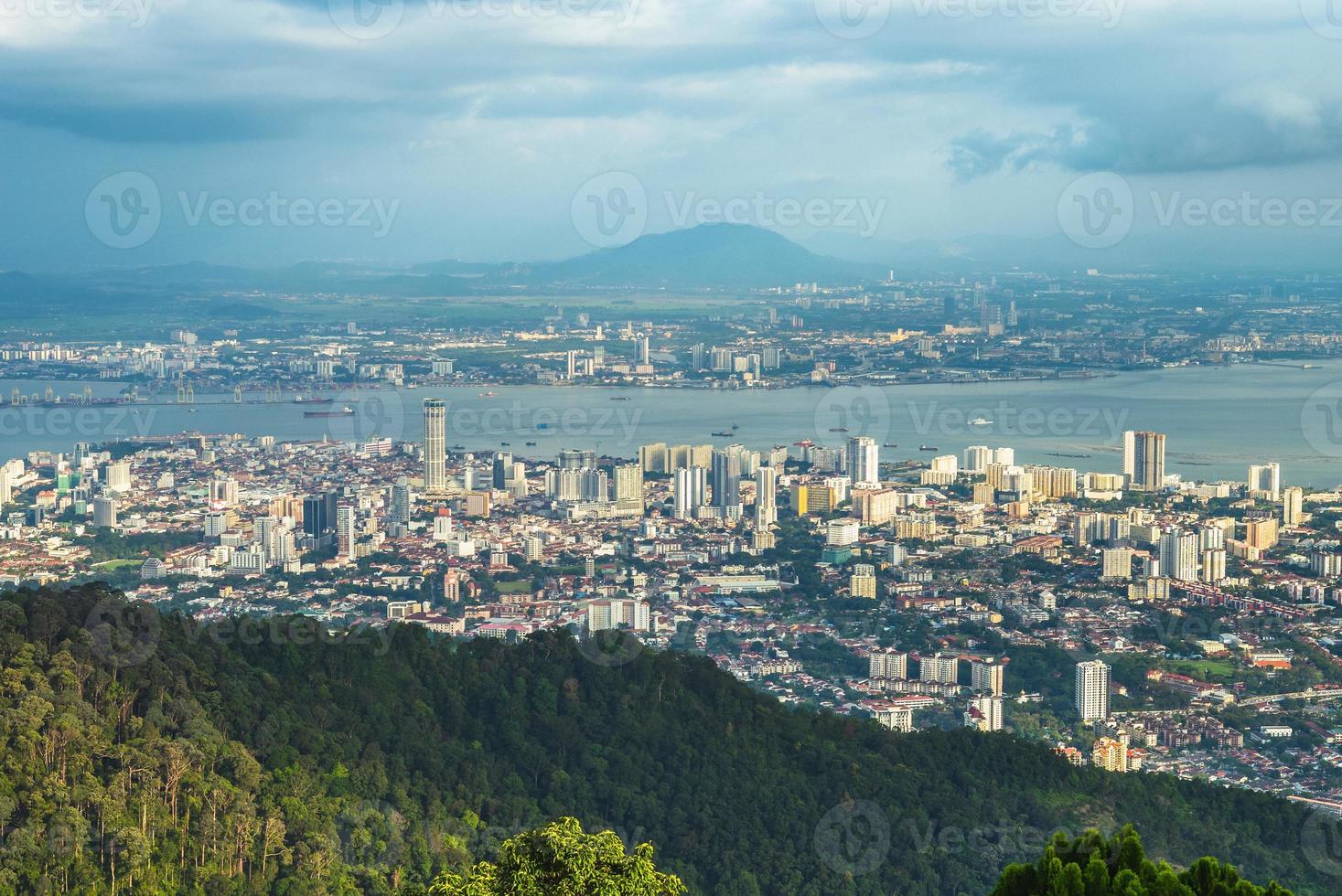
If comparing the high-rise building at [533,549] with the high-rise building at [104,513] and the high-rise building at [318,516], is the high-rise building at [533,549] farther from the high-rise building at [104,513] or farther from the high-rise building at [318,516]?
the high-rise building at [104,513]

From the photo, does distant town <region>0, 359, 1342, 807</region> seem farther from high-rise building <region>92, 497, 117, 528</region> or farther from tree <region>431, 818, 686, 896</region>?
tree <region>431, 818, 686, 896</region>

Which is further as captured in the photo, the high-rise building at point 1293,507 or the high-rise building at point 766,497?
the high-rise building at point 766,497

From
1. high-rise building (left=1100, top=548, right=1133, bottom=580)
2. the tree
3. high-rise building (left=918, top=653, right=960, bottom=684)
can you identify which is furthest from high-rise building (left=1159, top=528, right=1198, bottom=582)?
the tree

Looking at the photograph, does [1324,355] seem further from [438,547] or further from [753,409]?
[438,547]

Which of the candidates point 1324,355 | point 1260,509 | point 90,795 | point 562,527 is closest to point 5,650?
point 90,795

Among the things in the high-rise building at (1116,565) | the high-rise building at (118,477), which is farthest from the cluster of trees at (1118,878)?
the high-rise building at (118,477)

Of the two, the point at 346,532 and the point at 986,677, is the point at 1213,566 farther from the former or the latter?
the point at 346,532

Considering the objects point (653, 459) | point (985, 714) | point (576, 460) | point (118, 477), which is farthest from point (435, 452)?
point (985, 714)
